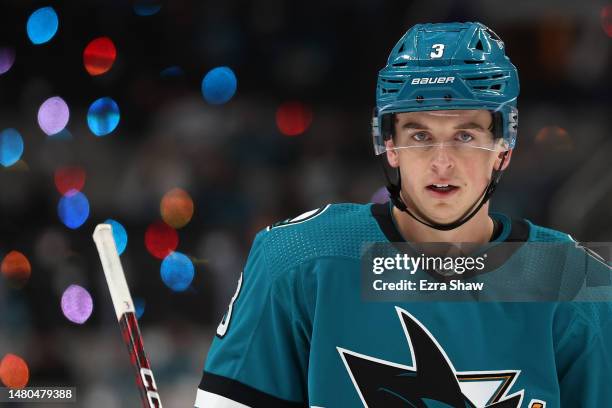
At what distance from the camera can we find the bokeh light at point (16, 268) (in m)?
3.27

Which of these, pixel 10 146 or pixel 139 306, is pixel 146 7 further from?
pixel 139 306

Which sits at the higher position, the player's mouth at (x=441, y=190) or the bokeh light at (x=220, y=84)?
the bokeh light at (x=220, y=84)

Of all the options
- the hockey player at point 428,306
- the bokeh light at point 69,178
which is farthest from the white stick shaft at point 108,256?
the bokeh light at point 69,178

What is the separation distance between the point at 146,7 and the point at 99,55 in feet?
0.89

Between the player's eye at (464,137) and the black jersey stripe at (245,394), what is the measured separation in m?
0.49

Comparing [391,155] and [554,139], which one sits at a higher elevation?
[554,139]

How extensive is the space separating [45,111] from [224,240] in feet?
3.17

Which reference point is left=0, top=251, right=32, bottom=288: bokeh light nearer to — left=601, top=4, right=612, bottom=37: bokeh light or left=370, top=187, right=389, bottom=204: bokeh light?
left=370, top=187, right=389, bottom=204: bokeh light

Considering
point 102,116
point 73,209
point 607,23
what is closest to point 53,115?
point 102,116

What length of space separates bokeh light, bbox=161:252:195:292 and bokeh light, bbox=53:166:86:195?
0.45 m

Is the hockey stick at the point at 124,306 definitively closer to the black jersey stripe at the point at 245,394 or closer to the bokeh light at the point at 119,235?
the black jersey stripe at the point at 245,394

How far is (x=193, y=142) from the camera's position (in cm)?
367

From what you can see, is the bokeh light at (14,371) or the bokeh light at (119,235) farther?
the bokeh light at (119,235)

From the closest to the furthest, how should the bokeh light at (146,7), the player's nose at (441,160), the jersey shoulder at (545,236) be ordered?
the player's nose at (441,160), the jersey shoulder at (545,236), the bokeh light at (146,7)
